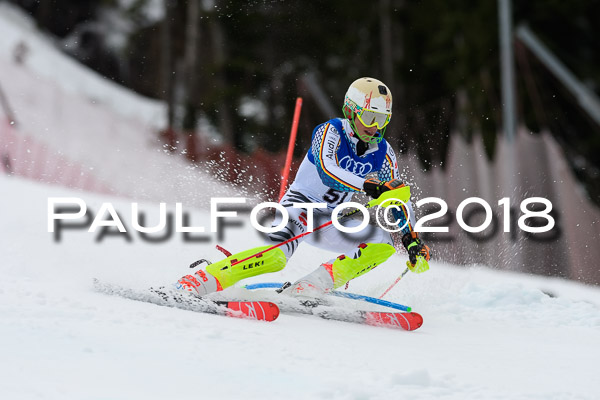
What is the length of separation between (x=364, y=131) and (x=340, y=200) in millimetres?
606

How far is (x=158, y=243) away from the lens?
769cm

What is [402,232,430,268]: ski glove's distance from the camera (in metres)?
5.42

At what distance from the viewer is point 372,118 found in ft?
17.7

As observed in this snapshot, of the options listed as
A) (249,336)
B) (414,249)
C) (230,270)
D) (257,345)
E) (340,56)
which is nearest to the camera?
(257,345)

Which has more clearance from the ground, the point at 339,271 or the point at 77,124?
the point at 77,124

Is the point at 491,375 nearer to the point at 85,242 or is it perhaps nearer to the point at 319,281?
the point at 319,281

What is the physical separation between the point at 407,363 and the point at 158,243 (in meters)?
4.18

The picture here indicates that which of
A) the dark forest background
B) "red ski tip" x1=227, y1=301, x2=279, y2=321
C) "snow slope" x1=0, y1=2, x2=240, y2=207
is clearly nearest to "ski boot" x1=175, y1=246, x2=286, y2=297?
"red ski tip" x1=227, y1=301, x2=279, y2=321

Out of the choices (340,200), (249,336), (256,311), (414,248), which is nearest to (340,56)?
(340,200)

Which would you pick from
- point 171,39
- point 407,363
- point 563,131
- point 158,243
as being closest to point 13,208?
point 158,243

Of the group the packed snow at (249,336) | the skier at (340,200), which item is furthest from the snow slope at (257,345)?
the skier at (340,200)

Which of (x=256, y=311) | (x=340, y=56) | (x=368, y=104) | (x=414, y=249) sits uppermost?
(x=340, y=56)

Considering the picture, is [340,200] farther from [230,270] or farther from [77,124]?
[77,124]

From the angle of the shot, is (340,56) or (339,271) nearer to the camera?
(339,271)
